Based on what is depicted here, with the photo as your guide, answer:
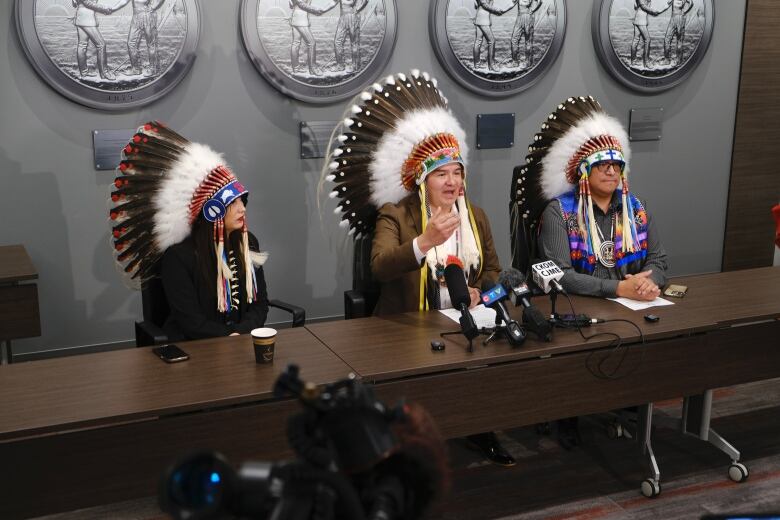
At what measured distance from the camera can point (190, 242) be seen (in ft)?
9.57

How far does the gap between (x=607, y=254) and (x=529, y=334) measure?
2.57 ft

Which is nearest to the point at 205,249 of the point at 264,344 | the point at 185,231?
the point at 185,231

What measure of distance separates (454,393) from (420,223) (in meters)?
0.89

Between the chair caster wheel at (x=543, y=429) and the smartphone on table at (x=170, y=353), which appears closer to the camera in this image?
the smartphone on table at (x=170, y=353)

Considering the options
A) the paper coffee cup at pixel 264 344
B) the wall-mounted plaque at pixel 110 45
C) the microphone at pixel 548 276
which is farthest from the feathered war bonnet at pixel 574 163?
the wall-mounted plaque at pixel 110 45

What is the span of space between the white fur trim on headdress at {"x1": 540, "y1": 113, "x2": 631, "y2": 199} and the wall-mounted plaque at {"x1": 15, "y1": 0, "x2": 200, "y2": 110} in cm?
178

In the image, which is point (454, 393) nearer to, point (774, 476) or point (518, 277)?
point (518, 277)

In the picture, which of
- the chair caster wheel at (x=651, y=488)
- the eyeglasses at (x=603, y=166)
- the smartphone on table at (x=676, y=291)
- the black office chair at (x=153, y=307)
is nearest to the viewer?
the chair caster wheel at (x=651, y=488)

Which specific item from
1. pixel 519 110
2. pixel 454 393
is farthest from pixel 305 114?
pixel 454 393

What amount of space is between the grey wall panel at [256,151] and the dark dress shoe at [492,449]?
4.94ft

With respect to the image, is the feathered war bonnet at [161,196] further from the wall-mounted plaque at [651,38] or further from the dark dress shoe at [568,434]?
the wall-mounted plaque at [651,38]

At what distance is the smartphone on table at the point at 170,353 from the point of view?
237 centimetres

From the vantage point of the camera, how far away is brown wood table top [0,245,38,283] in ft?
10.3

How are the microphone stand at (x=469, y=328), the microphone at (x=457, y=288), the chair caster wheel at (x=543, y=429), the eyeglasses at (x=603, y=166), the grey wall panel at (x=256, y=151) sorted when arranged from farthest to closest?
the grey wall panel at (x=256, y=151), the chair caster wheel at (x=543, y=429), the eyeglasses at (x=603, y=166), the microphone at (x=457, y=288), the microphone stand at (x=469, y=328)
